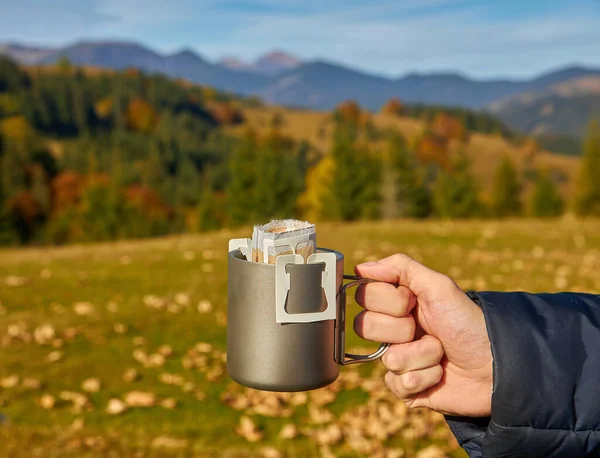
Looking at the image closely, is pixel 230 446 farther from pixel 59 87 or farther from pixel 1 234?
pixel 59 87

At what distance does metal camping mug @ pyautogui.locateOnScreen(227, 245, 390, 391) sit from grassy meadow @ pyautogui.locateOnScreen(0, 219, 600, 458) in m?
2.42

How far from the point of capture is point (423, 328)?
7.51 feet

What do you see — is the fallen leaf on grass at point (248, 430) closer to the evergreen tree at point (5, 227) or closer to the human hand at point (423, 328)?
the human hand at point (423, 328)

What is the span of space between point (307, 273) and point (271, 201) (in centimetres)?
3641

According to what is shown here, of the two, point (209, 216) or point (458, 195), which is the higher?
point (458, 195)

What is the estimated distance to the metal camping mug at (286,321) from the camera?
178 centimetres

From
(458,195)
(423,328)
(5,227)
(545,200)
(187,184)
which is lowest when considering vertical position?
(187,184)

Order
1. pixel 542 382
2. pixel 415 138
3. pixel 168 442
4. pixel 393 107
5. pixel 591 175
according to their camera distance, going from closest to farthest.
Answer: pixel 542 382 → pixel 168 442 → pixel 591 175 → pixel 415 138 → pixel 393 107

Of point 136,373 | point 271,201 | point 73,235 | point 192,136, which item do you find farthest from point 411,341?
point 192,136

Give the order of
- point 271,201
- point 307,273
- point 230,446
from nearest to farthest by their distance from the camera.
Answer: point 307,273 < point 230,446 < point 271,201

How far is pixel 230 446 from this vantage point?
4.22 meters

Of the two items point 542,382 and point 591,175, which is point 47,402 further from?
point 591,175

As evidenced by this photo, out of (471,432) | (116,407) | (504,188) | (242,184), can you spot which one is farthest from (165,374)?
(504,188)

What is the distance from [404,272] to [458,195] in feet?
121
